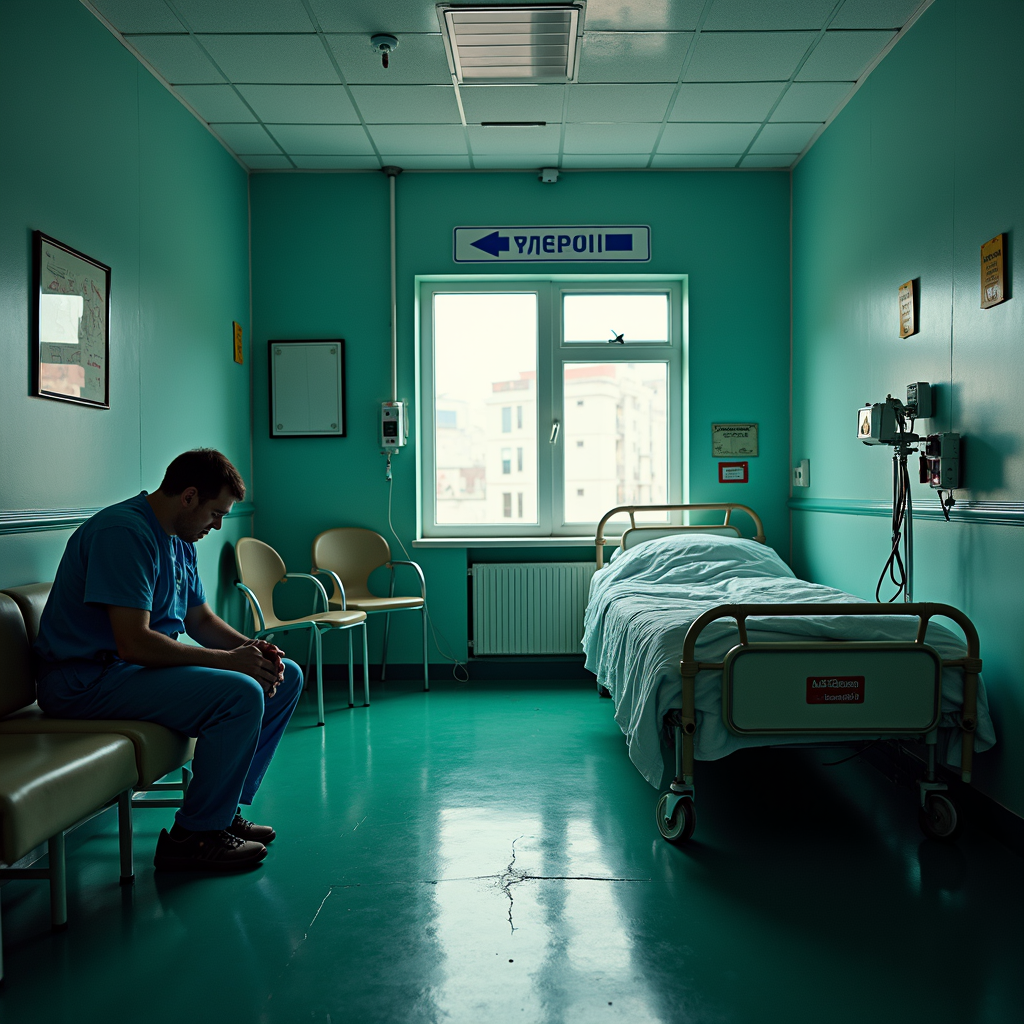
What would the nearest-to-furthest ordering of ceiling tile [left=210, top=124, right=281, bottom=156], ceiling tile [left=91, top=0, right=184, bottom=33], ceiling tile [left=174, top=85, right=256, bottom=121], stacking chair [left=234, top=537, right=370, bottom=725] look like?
ceiling tile [left=91, top=0, right=184, bottom=33]
ceiling tile [left=174, top=85, right=256, bottom=121]
stacking chair [left=234, top=537, right=370, bottom=725]
ceiling tile [left=210, top=124, right=281, bottom=156]

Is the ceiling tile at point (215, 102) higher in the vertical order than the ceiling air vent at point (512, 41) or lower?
higher

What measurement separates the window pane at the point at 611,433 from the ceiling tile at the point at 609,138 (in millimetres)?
1232

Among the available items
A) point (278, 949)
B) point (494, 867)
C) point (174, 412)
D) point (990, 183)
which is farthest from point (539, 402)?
point (278, 949)

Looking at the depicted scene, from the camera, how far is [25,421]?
2758 mm

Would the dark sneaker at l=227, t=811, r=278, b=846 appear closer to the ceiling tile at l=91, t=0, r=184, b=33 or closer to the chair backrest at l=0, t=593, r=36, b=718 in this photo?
the chair backrest at l=0, t=593, r=36, b=718

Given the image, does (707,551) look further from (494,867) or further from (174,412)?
(174,412)

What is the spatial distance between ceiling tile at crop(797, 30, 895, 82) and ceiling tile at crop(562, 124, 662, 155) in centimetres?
86

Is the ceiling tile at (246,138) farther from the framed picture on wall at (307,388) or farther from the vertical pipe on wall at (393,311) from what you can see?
the framed picture on wall at (307,388)

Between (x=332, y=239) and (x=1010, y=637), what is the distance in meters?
4.13

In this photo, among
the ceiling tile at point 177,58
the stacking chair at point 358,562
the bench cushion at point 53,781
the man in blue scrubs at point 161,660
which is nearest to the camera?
the bench cushion at point 53,781

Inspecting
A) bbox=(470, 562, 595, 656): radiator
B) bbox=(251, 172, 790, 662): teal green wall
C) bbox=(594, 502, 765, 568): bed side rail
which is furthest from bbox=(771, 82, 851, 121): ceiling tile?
bbox=(470, 562, 595, 656): radiator

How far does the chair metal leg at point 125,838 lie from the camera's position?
94.0 inches

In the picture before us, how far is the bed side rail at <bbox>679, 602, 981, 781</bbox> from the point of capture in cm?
250

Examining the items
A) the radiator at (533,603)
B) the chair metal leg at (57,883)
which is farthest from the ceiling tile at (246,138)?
the chair metal leg at (57,883)
